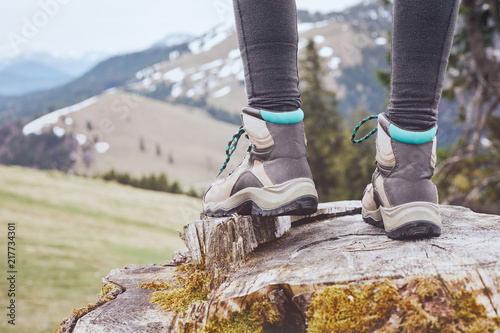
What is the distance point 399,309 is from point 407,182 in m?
0.69

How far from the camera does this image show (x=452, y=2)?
5.47 feet

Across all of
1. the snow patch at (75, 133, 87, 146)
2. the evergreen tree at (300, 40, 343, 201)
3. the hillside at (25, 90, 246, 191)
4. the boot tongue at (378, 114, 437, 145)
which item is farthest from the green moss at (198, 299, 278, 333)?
the snow patch at (75, 133, 87, 146)

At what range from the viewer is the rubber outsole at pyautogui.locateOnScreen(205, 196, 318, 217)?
6.26ft

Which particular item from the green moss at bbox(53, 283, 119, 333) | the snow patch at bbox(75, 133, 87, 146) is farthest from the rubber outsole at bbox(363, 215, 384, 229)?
the snow patch at bbox(75, 133, 87, 146)

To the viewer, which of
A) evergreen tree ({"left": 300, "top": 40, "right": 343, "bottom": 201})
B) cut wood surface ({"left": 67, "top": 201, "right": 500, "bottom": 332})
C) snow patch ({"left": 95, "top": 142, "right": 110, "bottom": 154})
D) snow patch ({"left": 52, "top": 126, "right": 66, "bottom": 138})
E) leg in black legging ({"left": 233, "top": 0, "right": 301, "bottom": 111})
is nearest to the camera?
cut wood surface ({"left": 67, "top": 201, "right": 500, "bottom": 332})

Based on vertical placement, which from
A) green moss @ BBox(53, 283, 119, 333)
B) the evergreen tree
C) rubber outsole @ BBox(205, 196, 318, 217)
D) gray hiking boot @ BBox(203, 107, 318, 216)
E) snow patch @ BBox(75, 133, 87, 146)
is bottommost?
green moss @ BBox(53, 283, 119, 333)

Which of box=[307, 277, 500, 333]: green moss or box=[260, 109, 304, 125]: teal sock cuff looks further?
box=[260, 109, 304, 125]: teal sock cuff

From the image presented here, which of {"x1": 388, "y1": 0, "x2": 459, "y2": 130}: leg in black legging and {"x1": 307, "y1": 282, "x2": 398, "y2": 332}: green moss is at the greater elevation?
{"x1": 388, "y1": 0, "x2": 459, "y2": 130}: leg in black legging

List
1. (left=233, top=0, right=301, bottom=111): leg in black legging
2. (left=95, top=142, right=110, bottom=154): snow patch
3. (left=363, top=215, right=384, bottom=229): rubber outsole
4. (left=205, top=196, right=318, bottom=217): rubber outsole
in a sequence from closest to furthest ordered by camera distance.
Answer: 1. (left=233, top=0, right=301, bottom=111): leg in black legging
2. (left=205, top=196, right=318, bottom=217): rubber outsole
3. (left=363, top=215, right=384, bottom=229): rubber outsole
4. (left=95, top=142, right=110, bottom=154): snow patch

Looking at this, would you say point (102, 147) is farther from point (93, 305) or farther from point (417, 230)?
point (417, 230)

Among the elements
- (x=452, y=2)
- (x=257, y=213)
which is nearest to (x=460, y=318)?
(x=257, y=213)

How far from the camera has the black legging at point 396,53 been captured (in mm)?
1700

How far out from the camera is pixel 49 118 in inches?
5074

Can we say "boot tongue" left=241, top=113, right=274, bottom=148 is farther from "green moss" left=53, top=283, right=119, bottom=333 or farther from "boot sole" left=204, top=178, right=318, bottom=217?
"green moss" left=53, top=283, right=119, bottom=333
